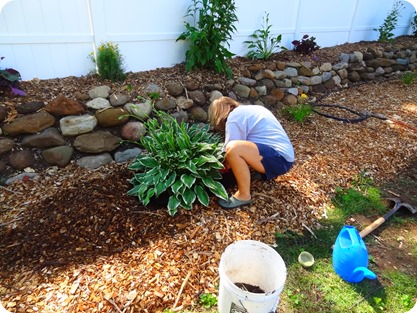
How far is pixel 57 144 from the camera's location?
2988 millimetres

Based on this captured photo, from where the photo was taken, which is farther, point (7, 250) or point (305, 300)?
point (7, 250)

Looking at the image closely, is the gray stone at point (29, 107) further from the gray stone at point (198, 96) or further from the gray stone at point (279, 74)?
the gray stone at point (279, 74)

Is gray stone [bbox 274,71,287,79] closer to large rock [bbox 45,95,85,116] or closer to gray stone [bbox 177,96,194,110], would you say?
gray stone [bbox 177,96,194,110]

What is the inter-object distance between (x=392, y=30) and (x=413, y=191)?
581cm

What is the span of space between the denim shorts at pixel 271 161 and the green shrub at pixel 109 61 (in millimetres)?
1950

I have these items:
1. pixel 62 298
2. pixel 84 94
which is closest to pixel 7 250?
pixel 62 298

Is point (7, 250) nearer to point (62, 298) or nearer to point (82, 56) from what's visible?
point (62, 298)

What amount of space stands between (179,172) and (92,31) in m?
2.00

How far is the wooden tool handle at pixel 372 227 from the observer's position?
2.46 m

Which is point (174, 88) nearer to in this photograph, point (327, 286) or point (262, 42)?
point (262, 42)

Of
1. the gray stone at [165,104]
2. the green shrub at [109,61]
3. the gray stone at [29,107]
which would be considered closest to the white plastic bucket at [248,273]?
the gray stone at [165,104]

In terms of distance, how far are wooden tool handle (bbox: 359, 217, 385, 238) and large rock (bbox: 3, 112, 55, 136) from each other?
124 inches

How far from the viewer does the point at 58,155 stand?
2979mm

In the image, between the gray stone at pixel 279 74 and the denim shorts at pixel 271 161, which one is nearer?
the denim shorts at pixel 271 161
